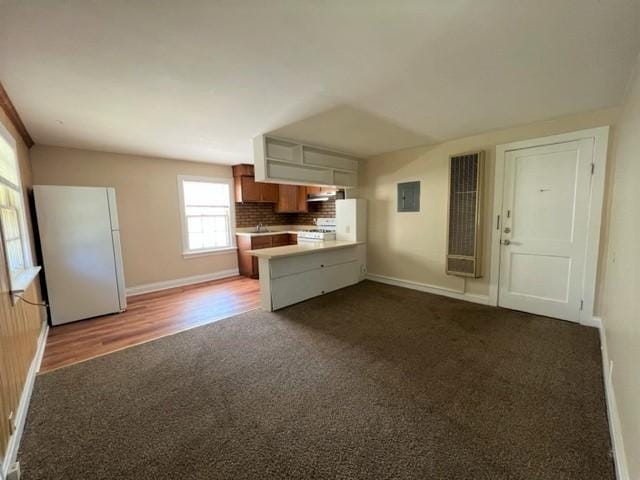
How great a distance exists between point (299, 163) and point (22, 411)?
11.2ft

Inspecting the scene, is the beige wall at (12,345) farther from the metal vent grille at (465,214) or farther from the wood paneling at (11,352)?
the metal vent grille at (465,214)

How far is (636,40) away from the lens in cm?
158

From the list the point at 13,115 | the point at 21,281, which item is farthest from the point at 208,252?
the point at 21,281

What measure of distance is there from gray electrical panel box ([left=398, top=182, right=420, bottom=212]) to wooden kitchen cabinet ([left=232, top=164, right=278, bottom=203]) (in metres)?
2.88

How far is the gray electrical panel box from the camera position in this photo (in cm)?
416

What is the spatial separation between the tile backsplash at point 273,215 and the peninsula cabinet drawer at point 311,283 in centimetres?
167

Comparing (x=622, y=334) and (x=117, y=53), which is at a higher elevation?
(x=117, y=53)

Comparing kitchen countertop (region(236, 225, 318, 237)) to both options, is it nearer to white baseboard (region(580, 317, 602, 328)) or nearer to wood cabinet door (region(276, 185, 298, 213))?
wood cabinet door (region(276, 185, 298, 213))

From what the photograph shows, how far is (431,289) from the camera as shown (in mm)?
4121

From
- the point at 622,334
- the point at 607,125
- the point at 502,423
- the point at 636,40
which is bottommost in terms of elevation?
the point at 502,423

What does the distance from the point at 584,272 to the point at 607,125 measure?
1.51 metres

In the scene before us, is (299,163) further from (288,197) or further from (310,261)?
(288,197)

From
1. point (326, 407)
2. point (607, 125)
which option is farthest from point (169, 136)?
point (607, 125)

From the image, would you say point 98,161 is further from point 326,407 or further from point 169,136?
point 326,407
